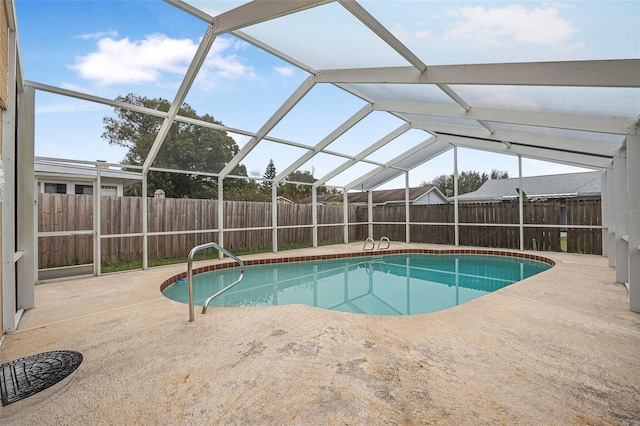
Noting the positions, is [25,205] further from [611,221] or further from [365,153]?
[611,221]

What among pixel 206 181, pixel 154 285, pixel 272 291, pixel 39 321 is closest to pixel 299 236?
pixel 206 181

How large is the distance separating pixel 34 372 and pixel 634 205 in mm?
6243

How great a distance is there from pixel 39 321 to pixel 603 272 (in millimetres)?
9568

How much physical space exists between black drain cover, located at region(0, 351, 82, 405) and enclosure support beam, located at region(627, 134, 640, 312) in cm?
593

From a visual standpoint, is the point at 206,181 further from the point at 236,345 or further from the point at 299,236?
the point at 236,345

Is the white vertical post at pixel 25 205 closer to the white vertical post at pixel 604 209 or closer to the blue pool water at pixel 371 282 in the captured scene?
the blue pool water at pixel 371 282

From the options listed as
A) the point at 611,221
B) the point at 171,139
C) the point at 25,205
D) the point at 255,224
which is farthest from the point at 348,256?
the point at 25,205

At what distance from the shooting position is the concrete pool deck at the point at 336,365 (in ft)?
5.85

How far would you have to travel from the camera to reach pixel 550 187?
14.9 meters

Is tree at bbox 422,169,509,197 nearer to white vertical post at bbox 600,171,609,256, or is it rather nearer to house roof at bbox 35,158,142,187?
Result: white vertical post at bbox 600,171,609,256

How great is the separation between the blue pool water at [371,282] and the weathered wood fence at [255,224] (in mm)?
1734

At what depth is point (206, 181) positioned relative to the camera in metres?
9.99

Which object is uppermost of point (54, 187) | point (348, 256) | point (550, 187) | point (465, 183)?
point (465, 183)

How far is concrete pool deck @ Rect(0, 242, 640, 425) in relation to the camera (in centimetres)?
178
